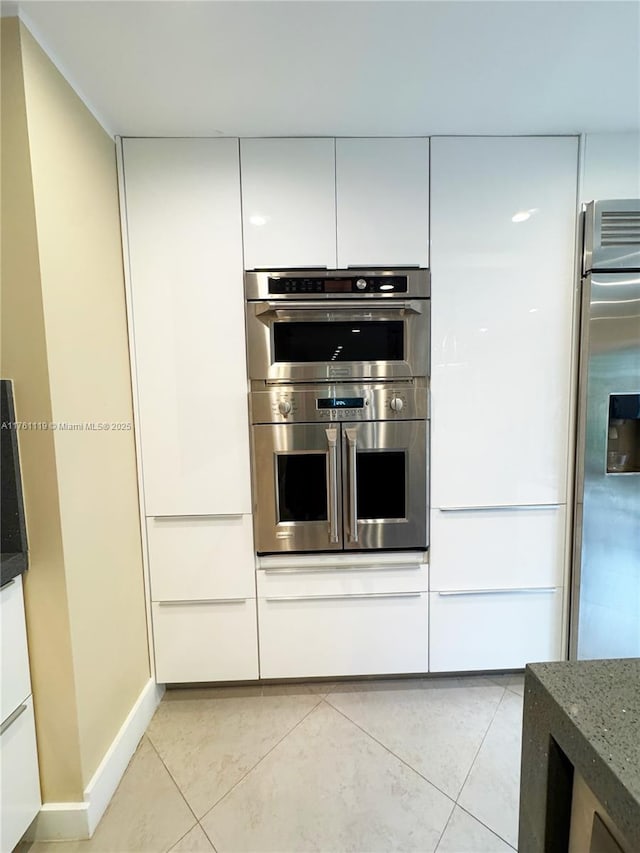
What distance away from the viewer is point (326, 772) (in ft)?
4.86

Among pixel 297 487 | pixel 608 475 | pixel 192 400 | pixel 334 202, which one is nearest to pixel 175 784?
pixel 297 487

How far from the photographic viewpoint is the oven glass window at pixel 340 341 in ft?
5.56

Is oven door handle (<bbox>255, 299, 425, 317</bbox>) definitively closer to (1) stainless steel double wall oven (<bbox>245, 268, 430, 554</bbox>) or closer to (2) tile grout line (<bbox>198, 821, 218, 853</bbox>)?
(1) stainless steel double wall oven (<bbox>245, 268, 430, 554</bbox>)

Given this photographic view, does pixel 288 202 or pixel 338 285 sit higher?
pixel 288 202

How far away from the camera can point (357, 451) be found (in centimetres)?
173

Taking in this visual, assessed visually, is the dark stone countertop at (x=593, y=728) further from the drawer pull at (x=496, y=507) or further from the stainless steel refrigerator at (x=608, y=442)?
the stainless steel refrigerator at (x=608, y=442)

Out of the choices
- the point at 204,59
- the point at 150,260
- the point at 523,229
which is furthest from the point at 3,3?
the point at 523,229

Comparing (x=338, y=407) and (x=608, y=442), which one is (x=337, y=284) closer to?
(x=338, y=407)

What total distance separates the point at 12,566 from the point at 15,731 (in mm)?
477

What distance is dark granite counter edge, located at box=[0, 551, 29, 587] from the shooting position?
44.0 inches

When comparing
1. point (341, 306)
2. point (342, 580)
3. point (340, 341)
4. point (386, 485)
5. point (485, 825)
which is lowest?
point (485, 825)

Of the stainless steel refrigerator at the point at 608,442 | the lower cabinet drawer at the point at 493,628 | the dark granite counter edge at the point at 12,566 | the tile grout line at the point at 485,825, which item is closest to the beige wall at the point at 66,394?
the dark granite counter edge at the point at 12,566

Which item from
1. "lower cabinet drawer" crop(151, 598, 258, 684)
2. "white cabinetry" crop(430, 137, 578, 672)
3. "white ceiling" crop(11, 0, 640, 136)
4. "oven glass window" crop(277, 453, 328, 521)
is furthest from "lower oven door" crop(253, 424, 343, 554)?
"white ceiling" crop(11, 0, 640, 136)

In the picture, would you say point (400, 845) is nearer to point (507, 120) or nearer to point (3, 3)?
point (507, 120)
